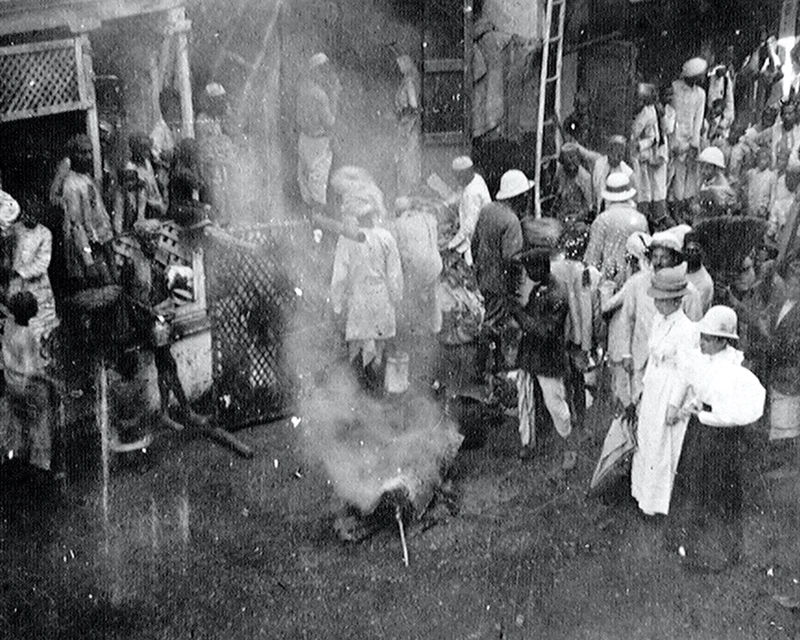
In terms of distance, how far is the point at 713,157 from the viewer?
41.8 ft

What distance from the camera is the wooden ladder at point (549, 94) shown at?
12.8 meters

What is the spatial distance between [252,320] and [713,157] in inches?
252

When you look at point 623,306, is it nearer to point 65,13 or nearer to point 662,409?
point 662,409

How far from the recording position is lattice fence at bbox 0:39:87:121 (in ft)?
29.0

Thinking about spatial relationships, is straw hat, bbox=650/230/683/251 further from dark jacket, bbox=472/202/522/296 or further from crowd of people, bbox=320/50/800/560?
dark jacket, bbox=472/202/522/296

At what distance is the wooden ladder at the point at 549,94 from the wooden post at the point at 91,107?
5.63 meters

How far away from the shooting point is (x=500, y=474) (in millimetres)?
8930

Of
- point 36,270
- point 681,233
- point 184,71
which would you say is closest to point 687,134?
point 681,233

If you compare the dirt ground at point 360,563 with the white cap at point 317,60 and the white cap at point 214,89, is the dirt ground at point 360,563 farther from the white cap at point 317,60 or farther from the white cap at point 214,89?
the white cap at point 317,60

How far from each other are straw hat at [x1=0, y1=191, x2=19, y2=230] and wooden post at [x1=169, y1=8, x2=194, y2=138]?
210cm

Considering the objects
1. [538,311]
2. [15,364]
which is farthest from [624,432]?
[15,364]

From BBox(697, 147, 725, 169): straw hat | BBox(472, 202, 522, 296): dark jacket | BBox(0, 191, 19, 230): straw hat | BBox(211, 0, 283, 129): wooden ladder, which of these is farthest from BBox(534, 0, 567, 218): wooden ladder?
BBox(0, 191, 19, 230): straw hat

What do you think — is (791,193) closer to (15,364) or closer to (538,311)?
(538,311)

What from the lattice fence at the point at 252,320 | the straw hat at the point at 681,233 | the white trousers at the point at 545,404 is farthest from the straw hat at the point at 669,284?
the lattice fence at the point at 252,320
